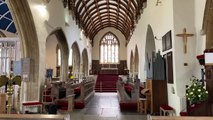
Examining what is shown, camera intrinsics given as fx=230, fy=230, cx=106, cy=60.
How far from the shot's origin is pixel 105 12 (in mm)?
19156

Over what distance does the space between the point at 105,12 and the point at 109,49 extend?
19.2ft

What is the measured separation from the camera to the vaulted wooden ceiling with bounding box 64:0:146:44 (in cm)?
1373

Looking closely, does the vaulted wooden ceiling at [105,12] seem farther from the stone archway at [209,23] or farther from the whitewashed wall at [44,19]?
the stone archway at [209,23]

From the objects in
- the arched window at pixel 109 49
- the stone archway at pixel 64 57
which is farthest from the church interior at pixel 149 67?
the arched window at pixel 109 49

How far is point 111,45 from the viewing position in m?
24.4

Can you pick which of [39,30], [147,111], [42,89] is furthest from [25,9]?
[147,111]

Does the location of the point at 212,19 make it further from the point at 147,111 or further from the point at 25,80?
the point at 25,80

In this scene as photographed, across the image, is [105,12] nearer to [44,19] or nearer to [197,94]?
[44,19]

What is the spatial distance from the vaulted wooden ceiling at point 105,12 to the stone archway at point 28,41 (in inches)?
195

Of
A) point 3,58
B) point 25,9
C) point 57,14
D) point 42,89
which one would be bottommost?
point 42,89

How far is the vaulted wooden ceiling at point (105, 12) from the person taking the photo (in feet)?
45.0

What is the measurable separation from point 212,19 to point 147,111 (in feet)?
11.6

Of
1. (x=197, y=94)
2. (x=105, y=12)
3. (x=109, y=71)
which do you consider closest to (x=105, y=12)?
(x=105, y=12)

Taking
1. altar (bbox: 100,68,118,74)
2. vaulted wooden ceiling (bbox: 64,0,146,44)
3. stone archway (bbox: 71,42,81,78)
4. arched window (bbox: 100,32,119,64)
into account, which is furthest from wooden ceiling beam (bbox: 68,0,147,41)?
altar (bbox: 100,68,118,74)
